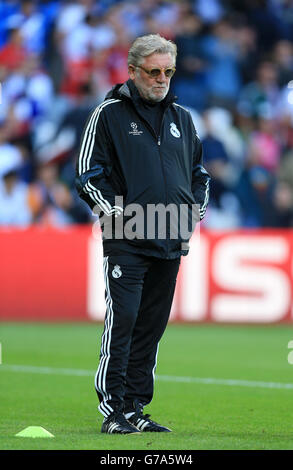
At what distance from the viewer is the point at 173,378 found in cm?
990

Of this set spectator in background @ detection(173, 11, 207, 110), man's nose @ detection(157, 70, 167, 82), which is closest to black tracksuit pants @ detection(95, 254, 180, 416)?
man's nose @ detection(157, 70, 167, 82)

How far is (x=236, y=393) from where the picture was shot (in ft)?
29.1

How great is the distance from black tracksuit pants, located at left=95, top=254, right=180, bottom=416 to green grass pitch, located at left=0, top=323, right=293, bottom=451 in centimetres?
32

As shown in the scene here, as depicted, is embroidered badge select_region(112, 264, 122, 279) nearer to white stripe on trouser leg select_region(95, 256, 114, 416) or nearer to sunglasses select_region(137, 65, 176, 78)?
white stripe on trouser leg select_region(95, 256, 114, 416)

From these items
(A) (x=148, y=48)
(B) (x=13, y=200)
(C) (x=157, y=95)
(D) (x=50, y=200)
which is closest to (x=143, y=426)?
(C) (x=157, y=95)

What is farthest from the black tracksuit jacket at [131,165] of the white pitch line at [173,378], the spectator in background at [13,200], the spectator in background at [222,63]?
the spectator in background at [222,63]

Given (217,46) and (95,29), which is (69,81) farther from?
(217,46)

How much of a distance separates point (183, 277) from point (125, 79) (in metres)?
4.08

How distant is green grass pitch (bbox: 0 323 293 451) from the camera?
245 inches

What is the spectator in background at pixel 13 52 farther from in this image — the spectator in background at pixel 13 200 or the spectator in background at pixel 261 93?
the spectator in background at pixel 261 93

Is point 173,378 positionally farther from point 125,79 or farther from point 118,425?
point 125,79

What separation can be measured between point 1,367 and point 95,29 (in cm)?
866

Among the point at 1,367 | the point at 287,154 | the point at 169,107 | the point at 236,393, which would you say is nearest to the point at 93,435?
the point at 169,107

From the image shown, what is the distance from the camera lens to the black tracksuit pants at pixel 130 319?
639 cm
